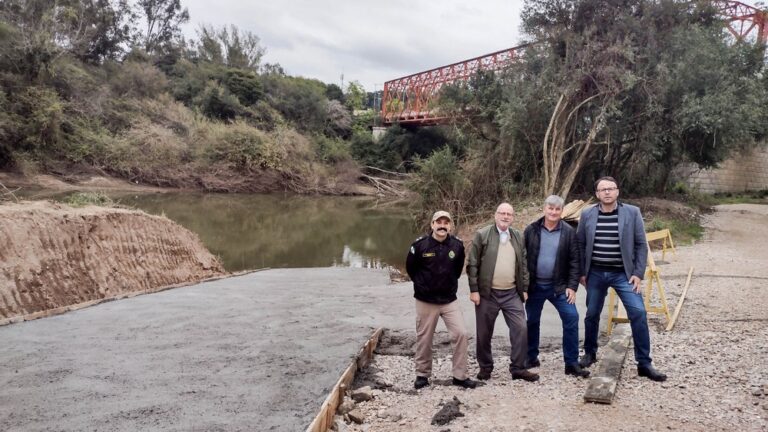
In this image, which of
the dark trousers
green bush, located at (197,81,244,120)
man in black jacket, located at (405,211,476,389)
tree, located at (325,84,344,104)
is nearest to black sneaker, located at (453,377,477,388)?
man in black jacket, located at (405,211,476,389)

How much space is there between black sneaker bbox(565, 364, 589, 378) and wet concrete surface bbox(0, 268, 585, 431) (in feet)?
4.99

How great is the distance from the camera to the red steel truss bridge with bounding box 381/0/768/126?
22188 millimetres

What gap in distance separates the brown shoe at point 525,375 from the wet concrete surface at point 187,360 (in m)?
1.62

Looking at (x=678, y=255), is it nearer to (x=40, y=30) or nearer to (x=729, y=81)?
(x=729, y=81)

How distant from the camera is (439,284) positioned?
4836 millimetres

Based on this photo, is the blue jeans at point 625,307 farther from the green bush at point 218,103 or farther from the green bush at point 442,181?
the green bush at point 218,103

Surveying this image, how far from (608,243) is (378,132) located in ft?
144

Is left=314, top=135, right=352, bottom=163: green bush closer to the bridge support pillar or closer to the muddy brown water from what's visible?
the bridge support pillar

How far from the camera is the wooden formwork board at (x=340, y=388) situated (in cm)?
381

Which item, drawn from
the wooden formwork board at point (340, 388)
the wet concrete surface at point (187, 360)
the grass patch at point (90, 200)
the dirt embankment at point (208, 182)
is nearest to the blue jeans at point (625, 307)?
the wet concrete surface at point (187, 360)

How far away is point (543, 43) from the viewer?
65.5 feet

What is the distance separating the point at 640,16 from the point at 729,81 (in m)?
3.82

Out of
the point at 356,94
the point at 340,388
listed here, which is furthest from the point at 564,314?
the point at 356,94

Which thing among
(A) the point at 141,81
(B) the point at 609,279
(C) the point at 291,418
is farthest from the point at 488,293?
(A) the point at 141,81
